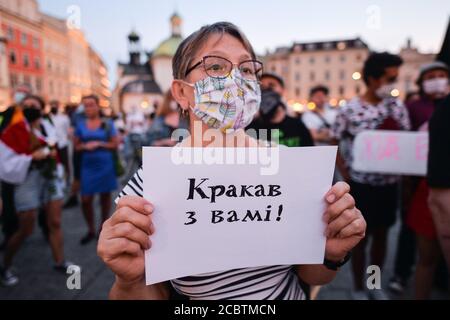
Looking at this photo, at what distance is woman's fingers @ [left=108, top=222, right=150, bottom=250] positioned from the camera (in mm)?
835

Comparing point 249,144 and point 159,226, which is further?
point 249,144

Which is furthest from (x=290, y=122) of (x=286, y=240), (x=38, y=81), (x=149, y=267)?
(x=38, y=81)

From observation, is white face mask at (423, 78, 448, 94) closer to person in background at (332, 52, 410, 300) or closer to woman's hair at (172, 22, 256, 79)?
person in background at (332, 52, 410, 300)

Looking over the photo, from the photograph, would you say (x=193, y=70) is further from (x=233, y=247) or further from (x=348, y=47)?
(x=348, y=47)

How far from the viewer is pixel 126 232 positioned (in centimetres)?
83

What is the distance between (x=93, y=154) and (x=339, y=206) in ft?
12.6

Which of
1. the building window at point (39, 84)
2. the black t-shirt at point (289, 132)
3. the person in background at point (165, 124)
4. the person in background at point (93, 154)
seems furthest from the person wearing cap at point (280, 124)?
the building window at point (39, 84)

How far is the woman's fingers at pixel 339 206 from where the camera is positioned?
907 millimetres

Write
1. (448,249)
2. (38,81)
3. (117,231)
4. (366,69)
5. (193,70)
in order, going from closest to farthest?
(117,231) < (193,70) < (448,249) < (366,69) < (38,81)

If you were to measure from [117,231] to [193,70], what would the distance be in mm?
646

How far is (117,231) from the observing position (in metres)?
0.84

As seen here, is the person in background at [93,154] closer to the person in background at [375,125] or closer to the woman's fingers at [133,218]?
the person in background at [375,125]

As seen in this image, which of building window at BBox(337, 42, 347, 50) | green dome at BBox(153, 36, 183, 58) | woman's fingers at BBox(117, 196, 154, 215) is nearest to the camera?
woman's fingers at BBox(117, 196, 154, 215)

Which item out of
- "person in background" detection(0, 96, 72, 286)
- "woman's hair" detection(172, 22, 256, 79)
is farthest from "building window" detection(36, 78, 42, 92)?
"woman's hair" detection(172, 22, 256, 79)
